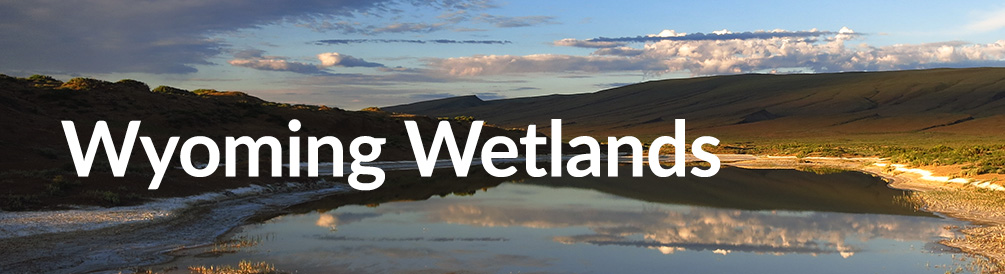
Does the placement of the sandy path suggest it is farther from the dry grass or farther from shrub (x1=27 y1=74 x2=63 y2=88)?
shrub (x1=27 y1=74 x2=63 y2=88)

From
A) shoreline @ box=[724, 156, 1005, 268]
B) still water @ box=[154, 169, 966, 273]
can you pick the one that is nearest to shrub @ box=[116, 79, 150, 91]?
still water @ box=[154, 169, 966, 273]

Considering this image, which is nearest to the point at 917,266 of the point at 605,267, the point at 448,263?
the point at 605,267

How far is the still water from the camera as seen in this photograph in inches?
579

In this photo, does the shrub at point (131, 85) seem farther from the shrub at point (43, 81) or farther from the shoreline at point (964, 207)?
the shoreline at point (964, 207)

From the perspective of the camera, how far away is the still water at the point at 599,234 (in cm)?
1472

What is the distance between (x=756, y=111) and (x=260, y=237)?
154533 mm

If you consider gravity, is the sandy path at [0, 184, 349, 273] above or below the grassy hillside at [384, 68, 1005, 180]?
below

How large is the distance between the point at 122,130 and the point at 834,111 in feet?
437

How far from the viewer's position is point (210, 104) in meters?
70.0

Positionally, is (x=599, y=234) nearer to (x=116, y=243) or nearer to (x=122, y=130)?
(x=116, y=243)

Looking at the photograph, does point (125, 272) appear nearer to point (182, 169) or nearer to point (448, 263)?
point (448, 263)

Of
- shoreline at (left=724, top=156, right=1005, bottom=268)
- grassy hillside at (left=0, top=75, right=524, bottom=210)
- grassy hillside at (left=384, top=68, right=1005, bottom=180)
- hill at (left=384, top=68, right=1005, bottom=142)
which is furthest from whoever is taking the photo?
hill at (left=384, top=68, right=1005, bottom=142)

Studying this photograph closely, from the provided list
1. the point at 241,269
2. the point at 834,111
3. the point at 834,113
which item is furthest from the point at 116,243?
the point at 834,111

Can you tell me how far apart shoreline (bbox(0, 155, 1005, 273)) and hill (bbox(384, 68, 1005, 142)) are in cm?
9771
